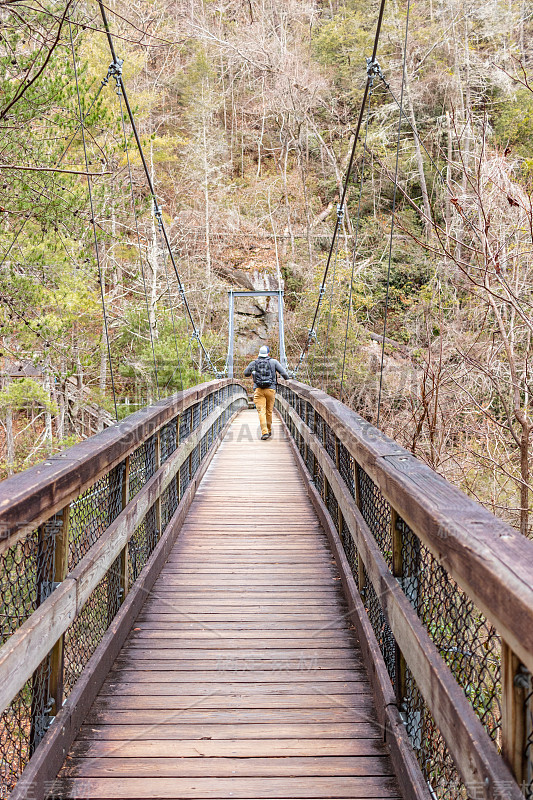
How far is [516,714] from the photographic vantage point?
0.94m

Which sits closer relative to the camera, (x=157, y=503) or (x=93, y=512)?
(x=93, y=512)

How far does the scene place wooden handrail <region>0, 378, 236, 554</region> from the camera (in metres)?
1.33

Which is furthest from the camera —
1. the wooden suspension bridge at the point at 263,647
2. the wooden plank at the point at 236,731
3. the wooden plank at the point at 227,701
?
the wooden plank at the point at 227,701

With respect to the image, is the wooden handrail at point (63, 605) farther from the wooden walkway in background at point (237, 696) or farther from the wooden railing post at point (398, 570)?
the wooden railing post at point (398, 570)

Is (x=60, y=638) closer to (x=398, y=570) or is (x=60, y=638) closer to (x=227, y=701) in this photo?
(x=227, y=701)

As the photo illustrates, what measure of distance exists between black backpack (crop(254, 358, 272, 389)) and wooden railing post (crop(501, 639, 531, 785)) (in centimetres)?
780

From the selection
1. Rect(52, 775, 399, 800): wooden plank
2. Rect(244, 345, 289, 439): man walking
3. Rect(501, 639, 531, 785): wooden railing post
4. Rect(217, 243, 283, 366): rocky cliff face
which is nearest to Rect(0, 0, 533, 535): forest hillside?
Rect(217, 243, 283, 366): rocky cliff face

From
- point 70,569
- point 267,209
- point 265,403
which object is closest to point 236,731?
point 70,569

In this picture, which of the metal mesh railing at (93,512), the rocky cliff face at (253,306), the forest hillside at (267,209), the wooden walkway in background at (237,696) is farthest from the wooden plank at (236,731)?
the rocky cliff face at (253,306)

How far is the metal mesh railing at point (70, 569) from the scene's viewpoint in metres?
1.60

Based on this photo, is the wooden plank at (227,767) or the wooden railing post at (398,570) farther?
the wooden railing post at (398,570)

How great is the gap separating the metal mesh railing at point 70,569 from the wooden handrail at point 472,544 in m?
1.01

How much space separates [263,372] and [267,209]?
60.1ft

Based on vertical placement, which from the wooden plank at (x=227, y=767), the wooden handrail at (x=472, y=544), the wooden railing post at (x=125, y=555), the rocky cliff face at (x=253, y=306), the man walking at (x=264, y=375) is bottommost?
the wooden plank at (x=227, y=767)
